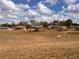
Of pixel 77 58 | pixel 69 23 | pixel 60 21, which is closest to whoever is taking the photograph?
pixel 77 58

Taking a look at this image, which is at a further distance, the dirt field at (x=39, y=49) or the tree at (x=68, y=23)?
the tree at (x=68, y=23)

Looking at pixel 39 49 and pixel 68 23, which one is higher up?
pixel 39 49

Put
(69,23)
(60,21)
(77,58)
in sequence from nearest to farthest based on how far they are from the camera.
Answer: (77,58), (69,23), (60,21)

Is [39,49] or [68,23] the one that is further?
[68,23]

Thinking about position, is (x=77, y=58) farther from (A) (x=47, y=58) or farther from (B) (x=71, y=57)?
(A) (x=47, y=58)

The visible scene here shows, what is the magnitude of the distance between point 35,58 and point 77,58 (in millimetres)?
2503

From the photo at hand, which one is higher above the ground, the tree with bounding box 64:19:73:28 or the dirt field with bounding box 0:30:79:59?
the dirt field with bounding box 0:30:79:59

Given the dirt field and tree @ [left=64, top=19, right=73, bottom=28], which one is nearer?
the dirt field

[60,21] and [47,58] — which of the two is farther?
[60,21]

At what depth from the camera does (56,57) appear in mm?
Answer: 12461

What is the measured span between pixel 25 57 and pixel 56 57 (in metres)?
1.90

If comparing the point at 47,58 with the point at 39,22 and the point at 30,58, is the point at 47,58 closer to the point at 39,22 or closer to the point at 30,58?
the point at 30,58

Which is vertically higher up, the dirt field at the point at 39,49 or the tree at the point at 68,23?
the dirt field at the point at 39,49

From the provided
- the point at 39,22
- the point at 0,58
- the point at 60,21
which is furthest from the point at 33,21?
the point at 0,58
